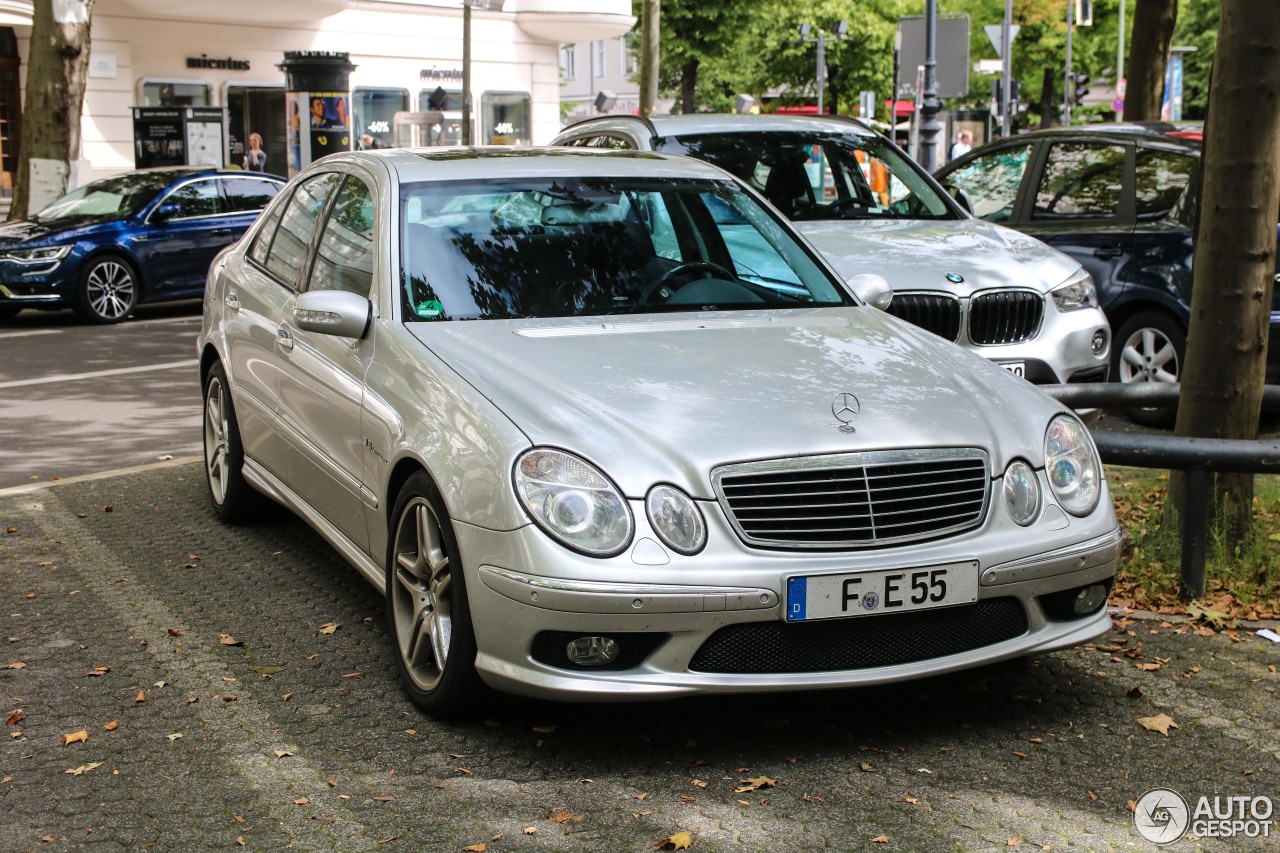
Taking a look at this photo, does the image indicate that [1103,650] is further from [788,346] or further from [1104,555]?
[788,346]

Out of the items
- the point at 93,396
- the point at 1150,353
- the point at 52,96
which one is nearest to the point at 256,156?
the point at 52,96

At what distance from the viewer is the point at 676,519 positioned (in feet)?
14.0

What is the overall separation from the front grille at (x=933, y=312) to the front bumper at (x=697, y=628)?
4041 mm

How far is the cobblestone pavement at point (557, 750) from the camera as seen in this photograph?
4051mm

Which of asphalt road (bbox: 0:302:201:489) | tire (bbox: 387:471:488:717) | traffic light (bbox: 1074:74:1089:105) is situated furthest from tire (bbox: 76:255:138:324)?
traffic light (bbox: 1074:74:1089:105)

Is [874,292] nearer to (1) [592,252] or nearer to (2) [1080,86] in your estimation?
(1) [592,252]

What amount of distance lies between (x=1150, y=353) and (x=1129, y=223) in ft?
2.75

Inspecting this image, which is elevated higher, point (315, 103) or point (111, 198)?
point (315, 103)

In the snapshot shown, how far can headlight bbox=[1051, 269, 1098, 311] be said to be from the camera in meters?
8.86

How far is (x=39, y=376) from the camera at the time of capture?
1253 centimetres

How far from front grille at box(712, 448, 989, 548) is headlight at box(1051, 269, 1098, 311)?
4.58 m

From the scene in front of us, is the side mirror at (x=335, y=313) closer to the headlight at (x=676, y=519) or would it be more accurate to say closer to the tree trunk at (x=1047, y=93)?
the headlight at (x=676, y=519)

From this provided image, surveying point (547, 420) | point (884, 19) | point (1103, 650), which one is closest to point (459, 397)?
point (547, 420)

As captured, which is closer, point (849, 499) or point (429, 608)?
point (849, 499)
